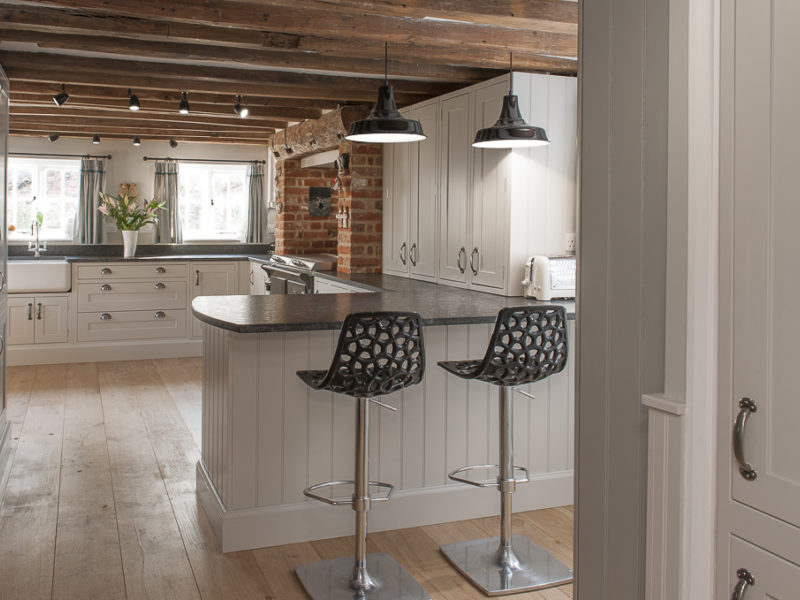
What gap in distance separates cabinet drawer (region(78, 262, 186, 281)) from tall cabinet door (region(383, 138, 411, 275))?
9.73ft

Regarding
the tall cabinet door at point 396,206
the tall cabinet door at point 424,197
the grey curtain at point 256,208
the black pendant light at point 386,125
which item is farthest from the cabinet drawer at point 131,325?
the black pendant light at point 386,125

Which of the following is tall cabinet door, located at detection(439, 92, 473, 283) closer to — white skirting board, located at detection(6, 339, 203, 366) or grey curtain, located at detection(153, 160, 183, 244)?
white skirting board, located at detection(6, 339, 203, 366)

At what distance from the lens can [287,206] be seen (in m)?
7.59

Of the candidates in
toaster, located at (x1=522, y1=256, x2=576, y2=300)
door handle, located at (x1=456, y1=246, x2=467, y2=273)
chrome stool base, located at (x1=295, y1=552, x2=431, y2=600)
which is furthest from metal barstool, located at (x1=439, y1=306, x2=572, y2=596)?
door handle, located at (x1=456, y1=246, x2=467, y2=273)

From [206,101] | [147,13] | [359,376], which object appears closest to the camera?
[359,376]

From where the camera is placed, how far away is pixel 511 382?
3.10 metres

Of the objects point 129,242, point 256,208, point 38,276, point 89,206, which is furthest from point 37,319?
point 256,208

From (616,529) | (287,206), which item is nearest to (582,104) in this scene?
(616,529)

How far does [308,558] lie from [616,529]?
171 centimetres

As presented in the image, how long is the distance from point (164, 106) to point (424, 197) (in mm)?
2445

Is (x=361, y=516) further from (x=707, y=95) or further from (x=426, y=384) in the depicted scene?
(x=707, y=95)

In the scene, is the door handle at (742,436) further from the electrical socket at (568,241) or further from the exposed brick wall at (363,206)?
the exposed brick wall at (363,206)

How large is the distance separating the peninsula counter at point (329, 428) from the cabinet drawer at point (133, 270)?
13.7 ft

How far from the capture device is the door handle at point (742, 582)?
1.47 meters
